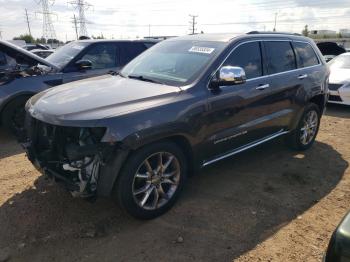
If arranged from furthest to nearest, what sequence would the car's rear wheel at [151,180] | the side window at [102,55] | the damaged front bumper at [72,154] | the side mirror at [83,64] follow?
the side window at [102,55] < the side mirror at [83,64] < the car's rear wheel at [151,180] < the damaged front bumper at [72,154]

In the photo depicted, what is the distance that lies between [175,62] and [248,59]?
3.08 ft

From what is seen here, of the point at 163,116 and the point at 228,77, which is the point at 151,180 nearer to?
the point at 163,116

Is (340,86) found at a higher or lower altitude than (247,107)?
lower

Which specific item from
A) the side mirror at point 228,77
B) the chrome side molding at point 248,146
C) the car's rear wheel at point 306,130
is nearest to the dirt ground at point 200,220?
the chrome side molding at point 248,146

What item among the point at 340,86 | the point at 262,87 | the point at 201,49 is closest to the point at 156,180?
the point at 201,49

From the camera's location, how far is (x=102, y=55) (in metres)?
6.97

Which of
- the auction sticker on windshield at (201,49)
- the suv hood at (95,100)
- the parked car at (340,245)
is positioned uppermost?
the auction sticker on windshield at (201,49)

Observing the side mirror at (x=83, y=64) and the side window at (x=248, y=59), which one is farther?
the side mirror at (x=83, y=64)

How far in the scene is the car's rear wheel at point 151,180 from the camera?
10.5ft

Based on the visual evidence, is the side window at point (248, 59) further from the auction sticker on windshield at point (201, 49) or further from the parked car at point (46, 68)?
the parked car at point (46, 68)

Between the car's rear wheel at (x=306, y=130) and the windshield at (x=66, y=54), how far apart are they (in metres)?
4.18

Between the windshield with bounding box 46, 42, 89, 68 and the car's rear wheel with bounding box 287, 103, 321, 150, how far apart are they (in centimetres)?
418

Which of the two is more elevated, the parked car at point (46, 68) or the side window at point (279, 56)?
the side window at point (279, 56)

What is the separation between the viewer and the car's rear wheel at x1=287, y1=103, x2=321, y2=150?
215 inches
